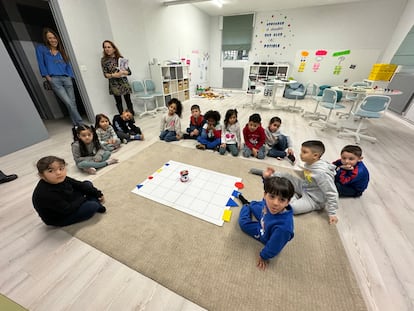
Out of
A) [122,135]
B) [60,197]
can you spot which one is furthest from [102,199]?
[122,135]

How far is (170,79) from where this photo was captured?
452cm

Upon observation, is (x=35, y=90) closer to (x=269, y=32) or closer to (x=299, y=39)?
(x=269, y=32)

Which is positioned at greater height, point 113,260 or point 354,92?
point 354,92

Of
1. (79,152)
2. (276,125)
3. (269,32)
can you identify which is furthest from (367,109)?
(269,32)

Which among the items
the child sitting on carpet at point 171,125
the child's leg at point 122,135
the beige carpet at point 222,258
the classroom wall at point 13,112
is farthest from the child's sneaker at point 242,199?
the classroom wall at point 13,112

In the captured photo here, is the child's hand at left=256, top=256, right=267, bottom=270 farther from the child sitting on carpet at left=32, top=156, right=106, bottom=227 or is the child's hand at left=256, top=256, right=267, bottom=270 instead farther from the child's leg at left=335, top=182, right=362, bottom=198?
the child sitting on carpet at left=32, top=156, right=106, bottom=227

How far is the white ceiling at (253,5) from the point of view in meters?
5.20

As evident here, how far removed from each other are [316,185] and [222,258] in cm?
99

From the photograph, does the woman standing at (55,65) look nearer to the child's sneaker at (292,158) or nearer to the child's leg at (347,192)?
the child's sneaker at (292,158)

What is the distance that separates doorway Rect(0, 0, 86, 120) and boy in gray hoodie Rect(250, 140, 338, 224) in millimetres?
4752

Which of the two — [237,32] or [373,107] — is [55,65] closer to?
[373,107]

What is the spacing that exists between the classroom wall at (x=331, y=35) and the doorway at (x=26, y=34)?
636 centimetres

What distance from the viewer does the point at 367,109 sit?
2732 millimetres

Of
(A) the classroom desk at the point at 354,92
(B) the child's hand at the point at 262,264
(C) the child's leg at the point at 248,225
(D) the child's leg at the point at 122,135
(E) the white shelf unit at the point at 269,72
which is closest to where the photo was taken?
(B) the child's hand at the point at 262,264
